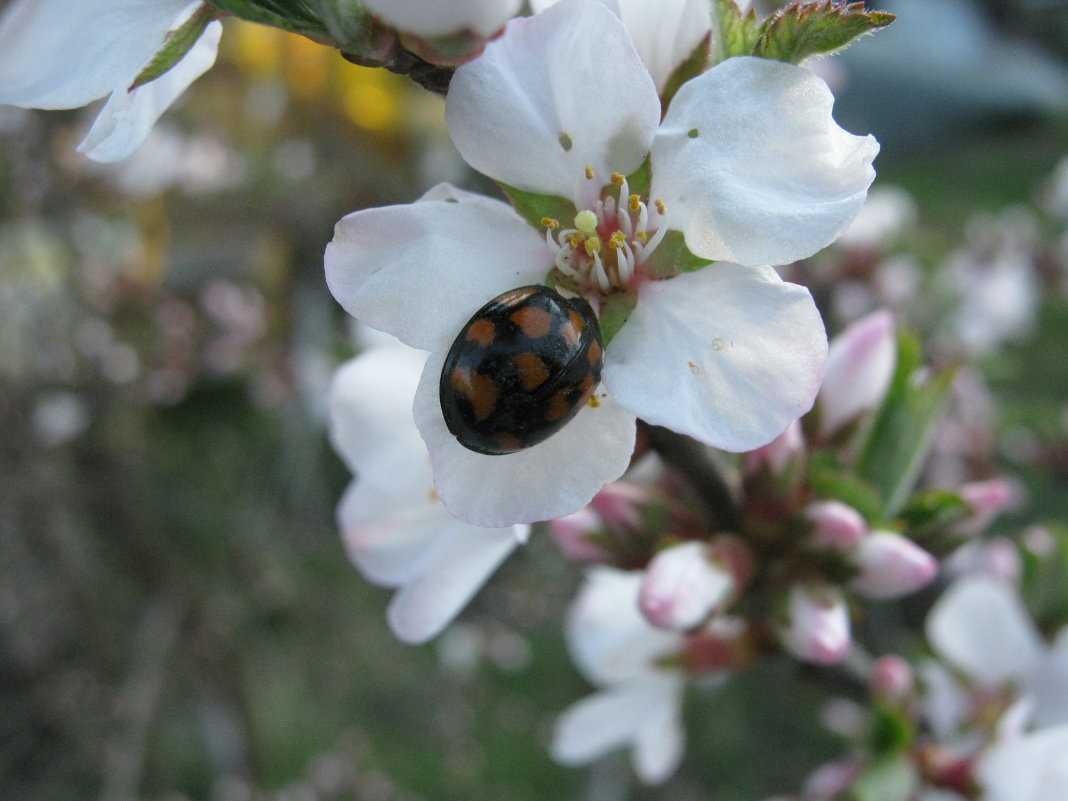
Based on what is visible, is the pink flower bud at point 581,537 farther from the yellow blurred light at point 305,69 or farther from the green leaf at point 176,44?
the yellow blurred light at point 305,69

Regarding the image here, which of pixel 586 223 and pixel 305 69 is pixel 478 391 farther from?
pixel 305 69

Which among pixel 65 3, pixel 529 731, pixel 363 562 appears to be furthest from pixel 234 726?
pixel 65 3

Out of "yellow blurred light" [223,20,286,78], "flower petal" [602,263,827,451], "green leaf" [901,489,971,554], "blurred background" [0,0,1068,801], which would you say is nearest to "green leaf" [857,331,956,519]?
"green leaf" [901,489,971,554]

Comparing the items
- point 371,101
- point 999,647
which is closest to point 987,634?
point 999,647

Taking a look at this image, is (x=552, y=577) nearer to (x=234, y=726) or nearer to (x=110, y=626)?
(x=234, y=726)

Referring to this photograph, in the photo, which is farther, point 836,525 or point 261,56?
point 261,56

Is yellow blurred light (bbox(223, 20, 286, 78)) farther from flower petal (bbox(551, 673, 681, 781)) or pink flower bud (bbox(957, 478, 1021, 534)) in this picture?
pink flower bud (bbox(957, 478, 1021, 534))
